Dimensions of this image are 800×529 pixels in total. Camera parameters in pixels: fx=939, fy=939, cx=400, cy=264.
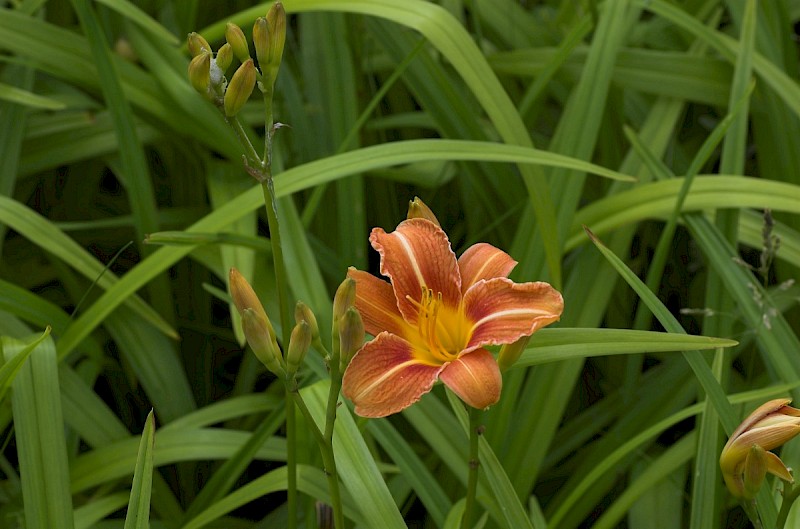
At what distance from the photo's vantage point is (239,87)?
71 cm

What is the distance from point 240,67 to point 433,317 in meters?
0.24

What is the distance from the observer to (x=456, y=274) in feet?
2.41

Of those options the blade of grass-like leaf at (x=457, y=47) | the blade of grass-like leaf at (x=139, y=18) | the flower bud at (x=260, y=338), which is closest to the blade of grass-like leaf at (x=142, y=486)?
the flower bud at (x=260, y=338)

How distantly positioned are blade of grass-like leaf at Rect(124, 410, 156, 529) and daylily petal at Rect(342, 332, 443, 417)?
158 mm

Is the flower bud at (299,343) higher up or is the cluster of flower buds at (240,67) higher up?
the cluster of flower buds at (240,67)

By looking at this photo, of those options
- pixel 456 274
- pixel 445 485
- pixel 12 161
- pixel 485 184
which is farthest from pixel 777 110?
pixel 12 161

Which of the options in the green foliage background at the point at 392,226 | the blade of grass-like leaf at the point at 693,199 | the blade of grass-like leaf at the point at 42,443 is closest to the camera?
the blade of grass-like leaf at the point at 42,443

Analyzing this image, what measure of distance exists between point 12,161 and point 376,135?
1.92 feet

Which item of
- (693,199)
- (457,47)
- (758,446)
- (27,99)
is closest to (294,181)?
(457,47)

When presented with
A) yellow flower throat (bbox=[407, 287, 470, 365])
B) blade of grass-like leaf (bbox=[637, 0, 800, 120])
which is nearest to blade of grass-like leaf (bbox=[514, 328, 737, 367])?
yellow flower throat (bbox=[407, 287, 470, 365])

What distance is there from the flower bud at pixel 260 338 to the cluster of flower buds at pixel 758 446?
1.08 feet

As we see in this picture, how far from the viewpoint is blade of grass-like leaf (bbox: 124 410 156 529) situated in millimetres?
677

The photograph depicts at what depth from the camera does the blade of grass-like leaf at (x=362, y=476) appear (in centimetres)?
78

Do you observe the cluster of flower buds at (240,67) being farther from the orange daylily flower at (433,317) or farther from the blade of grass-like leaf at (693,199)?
the blade of grass-like leaf at (693,199)
